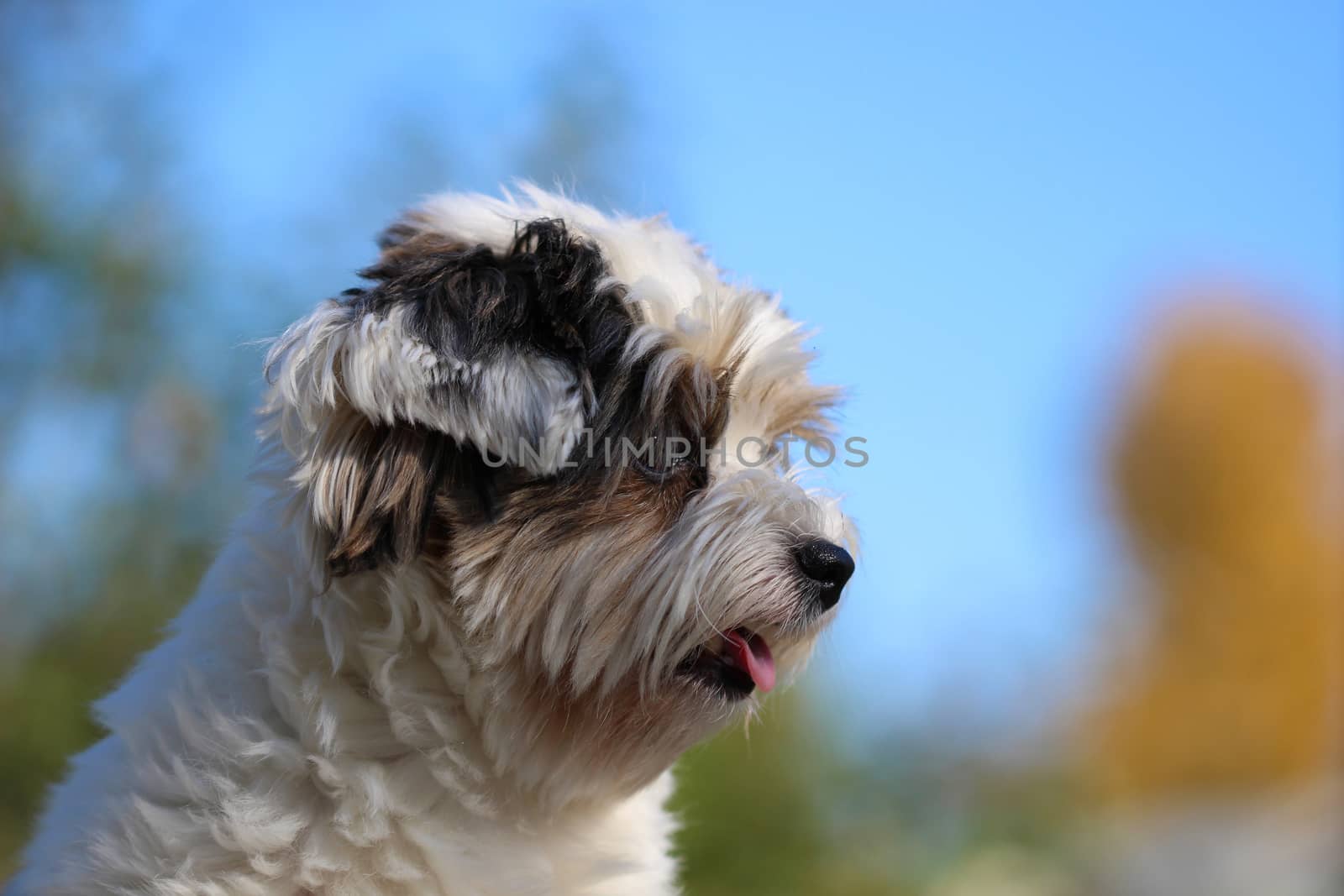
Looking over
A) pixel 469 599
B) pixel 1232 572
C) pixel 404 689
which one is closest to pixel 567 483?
pixel 469 599

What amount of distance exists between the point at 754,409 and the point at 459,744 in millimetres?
1003

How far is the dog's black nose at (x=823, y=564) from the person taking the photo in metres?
2.46

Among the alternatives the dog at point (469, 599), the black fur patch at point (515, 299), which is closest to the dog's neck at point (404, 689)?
the dog at point (469, 599)

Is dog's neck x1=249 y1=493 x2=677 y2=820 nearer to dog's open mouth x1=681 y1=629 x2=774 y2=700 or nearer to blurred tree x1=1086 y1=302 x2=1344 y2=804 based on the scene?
dog's open mouth x1=681 y1=629 x2=774 y2=700

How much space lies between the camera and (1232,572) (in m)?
32.5

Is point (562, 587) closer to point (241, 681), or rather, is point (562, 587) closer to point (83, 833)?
point (241, 681)

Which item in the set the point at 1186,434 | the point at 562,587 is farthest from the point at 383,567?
the point at 1186,434

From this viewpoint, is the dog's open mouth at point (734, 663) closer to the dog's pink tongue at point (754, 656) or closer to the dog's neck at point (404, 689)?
the dog's pink tongue at point (754, 656)

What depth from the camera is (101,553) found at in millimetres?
8273

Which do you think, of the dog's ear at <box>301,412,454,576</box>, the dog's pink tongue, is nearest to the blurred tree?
the dog's pink tongue

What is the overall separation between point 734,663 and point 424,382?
94 centimetres

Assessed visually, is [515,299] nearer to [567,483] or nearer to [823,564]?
[567,483]

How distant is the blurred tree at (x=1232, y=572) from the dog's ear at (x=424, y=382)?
102ft

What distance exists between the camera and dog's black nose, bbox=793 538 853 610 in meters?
2.46
